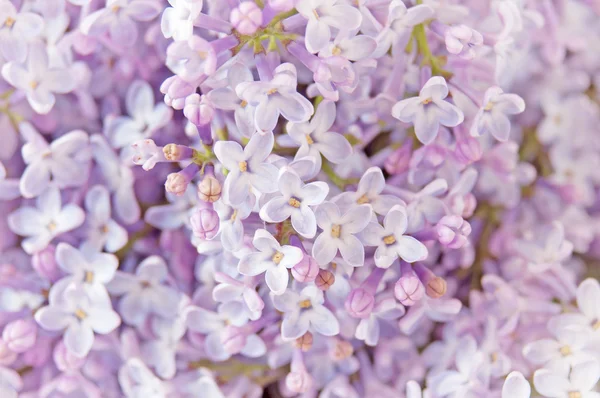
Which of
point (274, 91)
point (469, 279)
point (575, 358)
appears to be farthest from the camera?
point (469, 279)

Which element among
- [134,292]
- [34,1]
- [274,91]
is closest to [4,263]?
[134,292]

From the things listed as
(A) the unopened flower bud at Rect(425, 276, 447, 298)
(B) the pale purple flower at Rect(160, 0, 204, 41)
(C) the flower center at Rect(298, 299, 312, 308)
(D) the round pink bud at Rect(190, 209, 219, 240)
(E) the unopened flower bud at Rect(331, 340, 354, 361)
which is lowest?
(E) the unopened flower bud at Rect(331, 340, 354, 361)

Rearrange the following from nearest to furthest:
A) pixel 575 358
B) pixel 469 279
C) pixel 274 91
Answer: pixel 274 91, pixel 575 358, pixel 469 279

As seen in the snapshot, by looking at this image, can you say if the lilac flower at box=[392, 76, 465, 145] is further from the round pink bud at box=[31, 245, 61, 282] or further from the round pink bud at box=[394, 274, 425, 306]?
the round pink bud at box=[31, 245, 61, 282]

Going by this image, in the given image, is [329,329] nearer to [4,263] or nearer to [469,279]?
[469,279]

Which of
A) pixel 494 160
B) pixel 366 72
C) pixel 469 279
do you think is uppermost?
pixel 366 72

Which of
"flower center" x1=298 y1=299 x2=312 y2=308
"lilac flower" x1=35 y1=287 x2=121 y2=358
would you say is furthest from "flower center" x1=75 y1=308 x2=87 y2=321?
"flower center" x1=298 y1=299 x2=312 y2=308

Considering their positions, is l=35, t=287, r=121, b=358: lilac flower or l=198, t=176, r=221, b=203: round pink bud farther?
l=35, t=287, r=121, b=358: lilac flower
